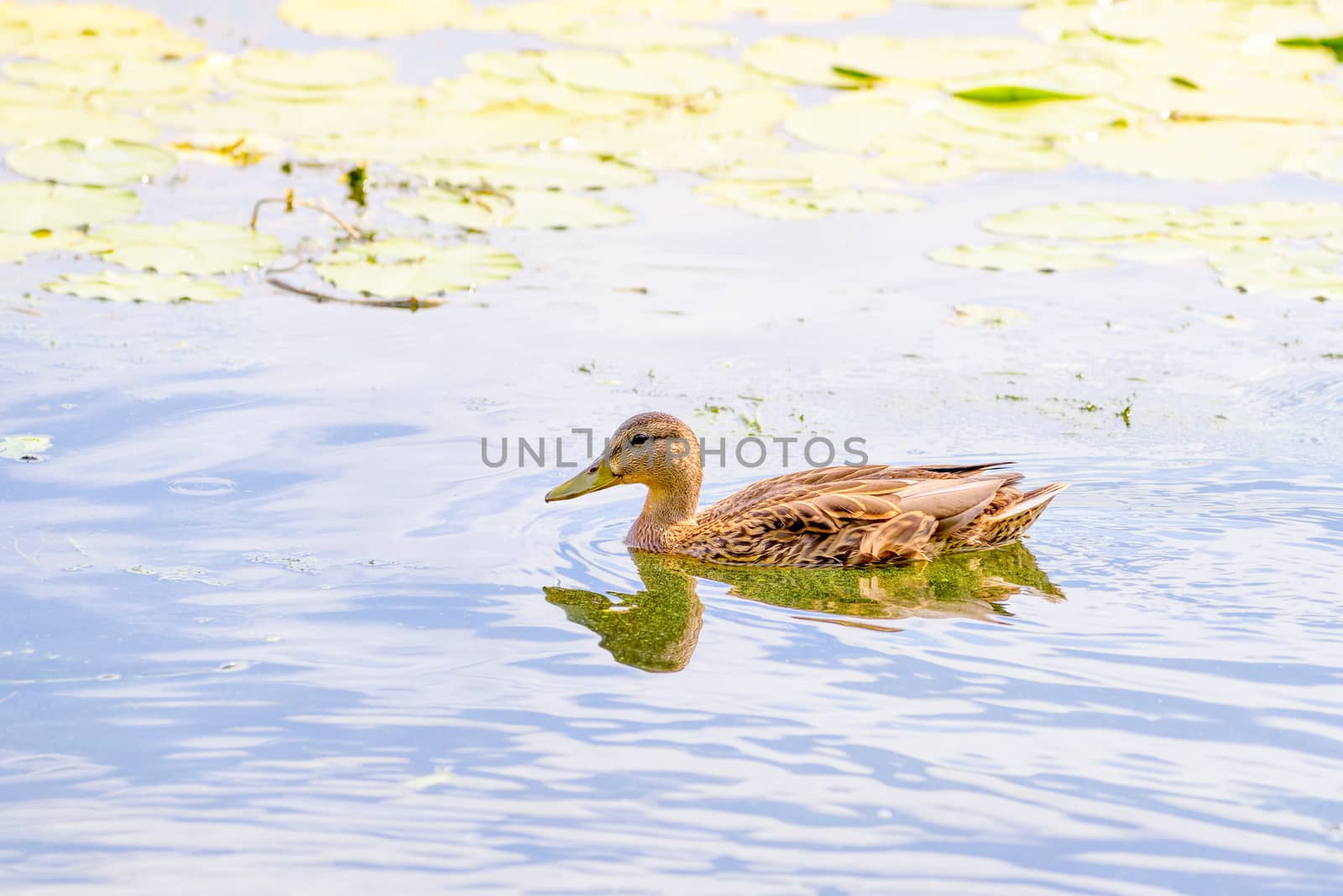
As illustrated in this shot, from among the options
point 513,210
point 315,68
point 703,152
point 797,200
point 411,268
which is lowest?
point 411,268

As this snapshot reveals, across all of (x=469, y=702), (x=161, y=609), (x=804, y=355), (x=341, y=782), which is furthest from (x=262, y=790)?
(x=804, y=355)

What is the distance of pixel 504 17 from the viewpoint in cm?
1231

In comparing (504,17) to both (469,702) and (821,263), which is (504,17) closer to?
(821,263)

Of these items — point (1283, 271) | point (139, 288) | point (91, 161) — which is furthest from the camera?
point (91, 161)

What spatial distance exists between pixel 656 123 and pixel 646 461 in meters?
4.98

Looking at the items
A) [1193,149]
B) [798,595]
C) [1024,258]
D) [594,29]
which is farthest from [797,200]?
[798,595]

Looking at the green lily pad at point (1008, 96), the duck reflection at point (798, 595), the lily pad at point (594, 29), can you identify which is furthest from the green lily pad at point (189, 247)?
the green lily pad at point (1008, 96)

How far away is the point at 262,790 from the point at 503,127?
6874 millimetres

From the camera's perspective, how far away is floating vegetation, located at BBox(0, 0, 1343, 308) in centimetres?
891

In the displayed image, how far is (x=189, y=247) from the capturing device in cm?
866

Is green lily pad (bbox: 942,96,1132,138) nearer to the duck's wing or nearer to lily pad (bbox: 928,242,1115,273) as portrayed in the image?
lily pad (bbox: 928,242,1115,273)

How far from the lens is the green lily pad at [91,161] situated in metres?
9.27

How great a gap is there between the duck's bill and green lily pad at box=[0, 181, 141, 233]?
389cm

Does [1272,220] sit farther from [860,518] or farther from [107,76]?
[107,76]
